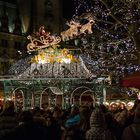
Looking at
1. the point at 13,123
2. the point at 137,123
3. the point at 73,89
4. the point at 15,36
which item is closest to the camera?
the point at 137,123

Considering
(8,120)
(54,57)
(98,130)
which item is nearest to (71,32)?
(54,57)

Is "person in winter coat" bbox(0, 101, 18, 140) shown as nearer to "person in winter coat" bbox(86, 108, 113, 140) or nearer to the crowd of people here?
the crowd of people

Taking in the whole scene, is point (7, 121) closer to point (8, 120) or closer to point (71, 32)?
point (8, 120)

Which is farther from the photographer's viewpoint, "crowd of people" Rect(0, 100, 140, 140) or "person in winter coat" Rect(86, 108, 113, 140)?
"person in winter coat" Rect(86, 108, 113, 140)

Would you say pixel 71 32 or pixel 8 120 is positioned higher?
pixel 71 32

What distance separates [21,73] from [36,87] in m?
2.30

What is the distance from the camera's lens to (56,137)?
985cm

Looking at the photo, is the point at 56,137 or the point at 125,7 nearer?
the point at 56,137

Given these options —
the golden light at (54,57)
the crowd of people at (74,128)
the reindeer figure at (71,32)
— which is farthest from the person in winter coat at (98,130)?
the reindeer figure at (71,32)

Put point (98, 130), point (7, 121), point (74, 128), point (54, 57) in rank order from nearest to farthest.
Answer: point (98, 130) → point (74, 128) → point (7, 121) → point (54, 57)

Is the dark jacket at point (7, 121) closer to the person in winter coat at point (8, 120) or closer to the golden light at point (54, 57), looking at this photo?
the person in winter coat at point (8, 120)

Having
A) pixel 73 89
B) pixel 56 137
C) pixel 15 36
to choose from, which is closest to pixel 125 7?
pixel 73 89

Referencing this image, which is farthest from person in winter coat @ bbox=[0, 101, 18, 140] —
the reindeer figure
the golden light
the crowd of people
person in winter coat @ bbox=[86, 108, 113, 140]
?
the reindeer figure

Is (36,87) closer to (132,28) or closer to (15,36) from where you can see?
(132,28)
